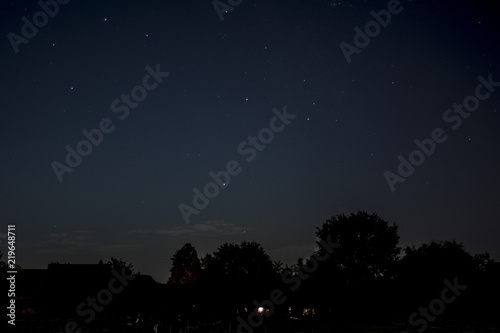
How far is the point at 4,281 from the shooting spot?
173 feet

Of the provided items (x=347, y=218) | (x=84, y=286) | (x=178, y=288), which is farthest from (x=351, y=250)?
(x=84, y=286)

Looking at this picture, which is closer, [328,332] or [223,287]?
[328,332]

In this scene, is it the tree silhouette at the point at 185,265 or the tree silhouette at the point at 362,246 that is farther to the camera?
the tree silhouette at the point at 185,265

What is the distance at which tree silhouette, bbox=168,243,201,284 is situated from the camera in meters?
112

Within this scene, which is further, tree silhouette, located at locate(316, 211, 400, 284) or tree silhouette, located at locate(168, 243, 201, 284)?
tree silhouette, located at locate(168, 243, 201, 284)

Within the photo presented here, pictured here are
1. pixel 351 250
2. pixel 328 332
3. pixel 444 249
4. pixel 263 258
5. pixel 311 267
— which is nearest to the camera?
pixel 328 332

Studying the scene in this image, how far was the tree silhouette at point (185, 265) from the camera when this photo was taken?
112125mm

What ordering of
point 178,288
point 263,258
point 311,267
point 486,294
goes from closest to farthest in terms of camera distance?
point 486,294 → point 178,288 → point 311,267 → point 263,258

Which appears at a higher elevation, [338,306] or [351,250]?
[351,250]

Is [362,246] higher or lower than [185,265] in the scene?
lower

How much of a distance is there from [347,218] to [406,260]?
1215 cm

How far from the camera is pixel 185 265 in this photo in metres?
118

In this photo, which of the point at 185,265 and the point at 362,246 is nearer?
the point at 362,246

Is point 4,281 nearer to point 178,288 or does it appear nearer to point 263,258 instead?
point 178,288
